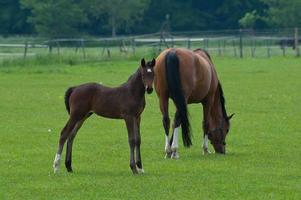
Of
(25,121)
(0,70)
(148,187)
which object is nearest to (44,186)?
(148,187)

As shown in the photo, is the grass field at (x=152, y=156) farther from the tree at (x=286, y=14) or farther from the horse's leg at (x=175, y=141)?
the tree at (x=286, y=14)

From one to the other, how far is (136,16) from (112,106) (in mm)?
81694

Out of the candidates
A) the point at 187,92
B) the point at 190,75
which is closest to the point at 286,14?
the point at 190,75

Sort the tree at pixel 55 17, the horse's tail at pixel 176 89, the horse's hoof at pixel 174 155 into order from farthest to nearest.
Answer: the tree at pixel 55 17, the horse's tail at pixel 176 89, the horse's hoof at pixel 174 155

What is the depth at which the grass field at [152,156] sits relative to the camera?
12.3 m

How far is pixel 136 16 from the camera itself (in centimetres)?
9519

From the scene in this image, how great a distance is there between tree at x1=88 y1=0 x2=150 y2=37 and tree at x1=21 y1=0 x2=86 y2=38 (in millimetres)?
3300

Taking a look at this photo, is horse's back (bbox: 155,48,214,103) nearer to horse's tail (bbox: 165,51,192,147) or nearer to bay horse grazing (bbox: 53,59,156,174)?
horse's tail (bbox: 165,51,192,147)

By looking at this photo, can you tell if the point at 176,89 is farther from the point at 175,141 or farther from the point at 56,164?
the point at 56,164

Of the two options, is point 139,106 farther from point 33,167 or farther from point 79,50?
point 79,50

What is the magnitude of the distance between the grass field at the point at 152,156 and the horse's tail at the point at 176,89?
52 cm

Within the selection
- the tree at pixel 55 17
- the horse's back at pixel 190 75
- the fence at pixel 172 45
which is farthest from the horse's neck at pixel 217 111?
the tree at pixel 55 17

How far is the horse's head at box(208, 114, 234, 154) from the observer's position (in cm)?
1679

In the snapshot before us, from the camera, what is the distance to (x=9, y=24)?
3745 inches
